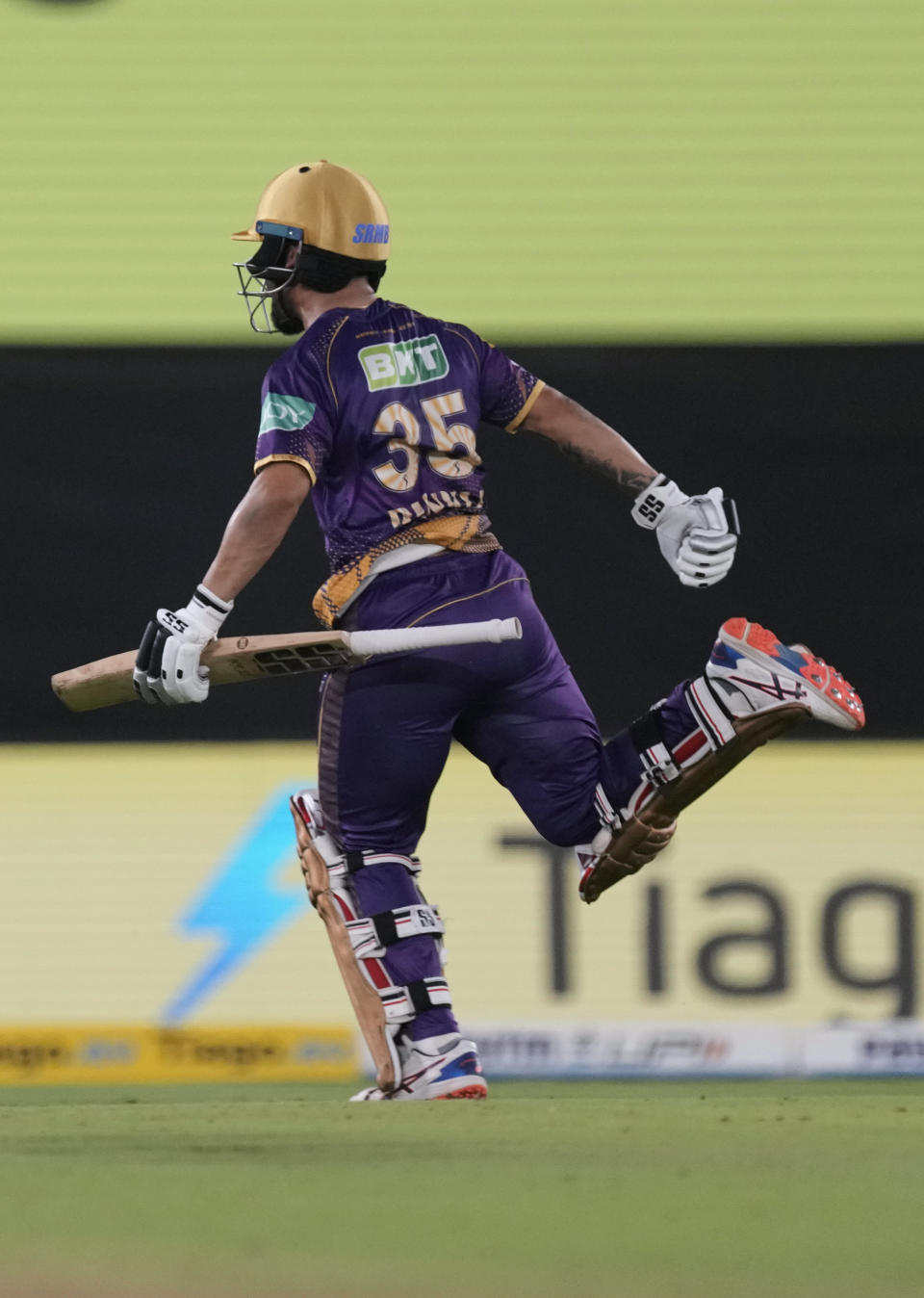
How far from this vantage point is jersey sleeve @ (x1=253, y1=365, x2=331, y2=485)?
146 inches

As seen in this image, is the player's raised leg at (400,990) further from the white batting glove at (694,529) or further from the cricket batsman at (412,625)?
the white batting glove at (694,529)

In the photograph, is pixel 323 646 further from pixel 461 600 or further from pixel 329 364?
pixel 329 364

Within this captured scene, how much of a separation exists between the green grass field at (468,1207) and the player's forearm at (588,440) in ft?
4.62

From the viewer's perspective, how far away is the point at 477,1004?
5508 millimetres

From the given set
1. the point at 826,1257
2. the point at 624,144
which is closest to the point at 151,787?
the point at 624,144

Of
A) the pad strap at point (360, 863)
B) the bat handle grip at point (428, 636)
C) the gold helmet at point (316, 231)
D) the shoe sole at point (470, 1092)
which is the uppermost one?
the gold helmet at point (316, 231)

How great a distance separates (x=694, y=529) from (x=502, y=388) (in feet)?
1.69

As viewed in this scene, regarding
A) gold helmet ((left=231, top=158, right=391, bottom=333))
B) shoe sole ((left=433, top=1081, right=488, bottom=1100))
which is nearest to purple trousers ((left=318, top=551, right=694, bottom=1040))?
shoe sole ((left=433, top=1081, right=488, bottom=1100))

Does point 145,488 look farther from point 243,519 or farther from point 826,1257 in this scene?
point 826,1257

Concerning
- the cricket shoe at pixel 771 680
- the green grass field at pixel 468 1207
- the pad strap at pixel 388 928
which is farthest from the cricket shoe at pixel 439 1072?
the cricket shoe at pixel 771 680

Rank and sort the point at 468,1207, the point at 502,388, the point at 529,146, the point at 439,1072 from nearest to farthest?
the point at 468,1207 < the point at 439,1072 < the point at 502,388 < the point at 529,146

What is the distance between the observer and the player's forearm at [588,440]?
13.2 feet

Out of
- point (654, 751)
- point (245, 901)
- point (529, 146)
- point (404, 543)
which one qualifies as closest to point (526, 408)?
point (404, 543)

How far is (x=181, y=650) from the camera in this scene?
3.69 metres
